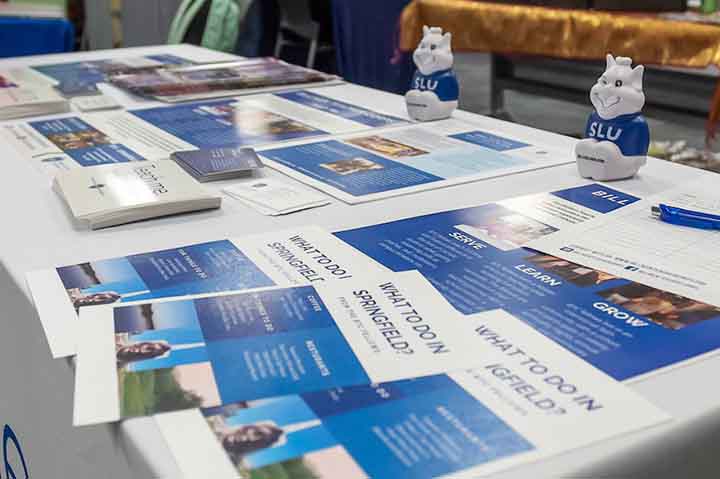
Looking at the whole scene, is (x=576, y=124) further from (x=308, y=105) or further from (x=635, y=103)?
(x=635, y=103)

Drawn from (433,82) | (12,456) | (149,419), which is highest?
(433,82)

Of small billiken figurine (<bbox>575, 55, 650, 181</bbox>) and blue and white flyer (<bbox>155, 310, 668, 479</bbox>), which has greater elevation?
small billiken figurine (<bbox>575, 55, 650, 181</bbox>)

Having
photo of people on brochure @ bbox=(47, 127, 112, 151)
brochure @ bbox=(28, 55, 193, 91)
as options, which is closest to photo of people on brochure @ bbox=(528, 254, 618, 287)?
photo of people on brochure @ bbox=(47, 127, 112, 151)

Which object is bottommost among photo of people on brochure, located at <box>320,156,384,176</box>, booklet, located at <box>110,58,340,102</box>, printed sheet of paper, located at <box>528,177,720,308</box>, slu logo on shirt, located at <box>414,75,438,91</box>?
printed sheet of paper, located at <box>528,177,720,308</box>

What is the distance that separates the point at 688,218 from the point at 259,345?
491 mm

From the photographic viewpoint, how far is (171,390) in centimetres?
55

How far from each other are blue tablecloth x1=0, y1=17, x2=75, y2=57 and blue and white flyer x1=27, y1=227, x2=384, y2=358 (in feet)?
6.93

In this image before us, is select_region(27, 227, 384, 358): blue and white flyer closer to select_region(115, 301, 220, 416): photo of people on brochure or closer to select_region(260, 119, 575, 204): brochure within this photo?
select_region(115, 301, 220, 416): photo of people on brochure

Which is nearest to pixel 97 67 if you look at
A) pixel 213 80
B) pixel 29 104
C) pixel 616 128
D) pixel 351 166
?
pixel 213 80

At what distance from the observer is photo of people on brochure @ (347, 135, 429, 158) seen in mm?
1171

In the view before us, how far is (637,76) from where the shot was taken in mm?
974

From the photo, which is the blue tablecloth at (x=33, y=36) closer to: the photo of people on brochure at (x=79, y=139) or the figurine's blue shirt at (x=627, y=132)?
the photo of people on brochure at (x=79, y=139)

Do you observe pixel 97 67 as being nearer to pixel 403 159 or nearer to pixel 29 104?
pixel 29 104

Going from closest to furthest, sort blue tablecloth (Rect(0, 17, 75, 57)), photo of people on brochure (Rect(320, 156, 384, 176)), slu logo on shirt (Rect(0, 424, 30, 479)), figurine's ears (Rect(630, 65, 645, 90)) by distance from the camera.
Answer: slu logo on shirt (Rect(0, 424, 30, 479)), figurine's ears (Rect(630, 65, 645, 90)), photo of people on brochure (Rect(320, 156, 384, 176)), blue tablecloth (Rect(0, 17, 75, 57))
